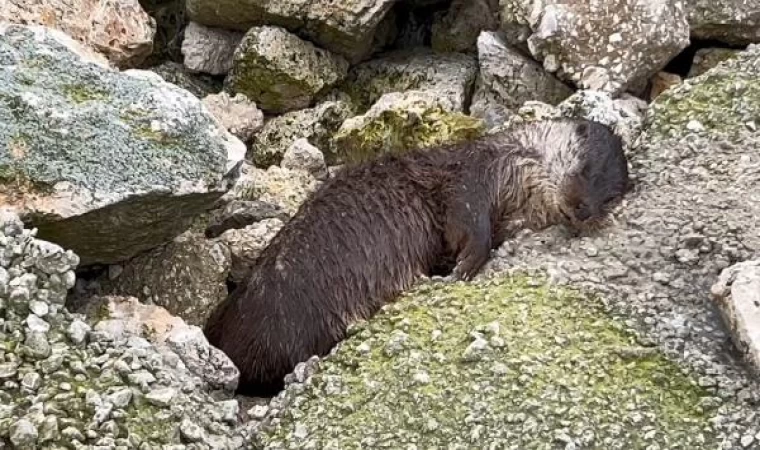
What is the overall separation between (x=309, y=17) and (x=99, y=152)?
2.39 metres

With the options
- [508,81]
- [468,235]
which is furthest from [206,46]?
[468,235]

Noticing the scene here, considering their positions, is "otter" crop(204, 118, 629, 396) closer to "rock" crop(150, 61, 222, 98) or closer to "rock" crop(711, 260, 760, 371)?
"rock" crop(711, 260, 760, 371)

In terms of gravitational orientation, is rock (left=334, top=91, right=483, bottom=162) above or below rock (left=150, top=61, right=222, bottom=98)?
above

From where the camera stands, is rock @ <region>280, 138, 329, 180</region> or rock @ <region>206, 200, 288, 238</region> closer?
rock @ <region>206, 200, 288, 238</region>

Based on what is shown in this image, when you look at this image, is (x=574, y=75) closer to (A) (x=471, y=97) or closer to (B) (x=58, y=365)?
(A) (x=471, y=97)

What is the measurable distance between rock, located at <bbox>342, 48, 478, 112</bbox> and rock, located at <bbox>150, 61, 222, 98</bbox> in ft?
2.51

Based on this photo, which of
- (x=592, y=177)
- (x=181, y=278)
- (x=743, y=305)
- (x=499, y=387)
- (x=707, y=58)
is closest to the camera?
(x=743, y=305)

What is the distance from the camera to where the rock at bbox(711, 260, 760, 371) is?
11.3 feet

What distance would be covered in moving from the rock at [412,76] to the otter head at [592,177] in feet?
4.66

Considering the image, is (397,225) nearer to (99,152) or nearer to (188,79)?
(99,152)

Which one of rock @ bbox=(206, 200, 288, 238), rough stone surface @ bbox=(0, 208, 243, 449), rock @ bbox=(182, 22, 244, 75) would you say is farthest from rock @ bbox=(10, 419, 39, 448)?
rock @ bbox=(182, 22, 244, 75)

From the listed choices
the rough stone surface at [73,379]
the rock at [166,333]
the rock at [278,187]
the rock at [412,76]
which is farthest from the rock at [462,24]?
the rough stone surface at [73,379]

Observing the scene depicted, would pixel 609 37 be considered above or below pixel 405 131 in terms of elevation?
above

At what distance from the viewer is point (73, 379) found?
327cm
